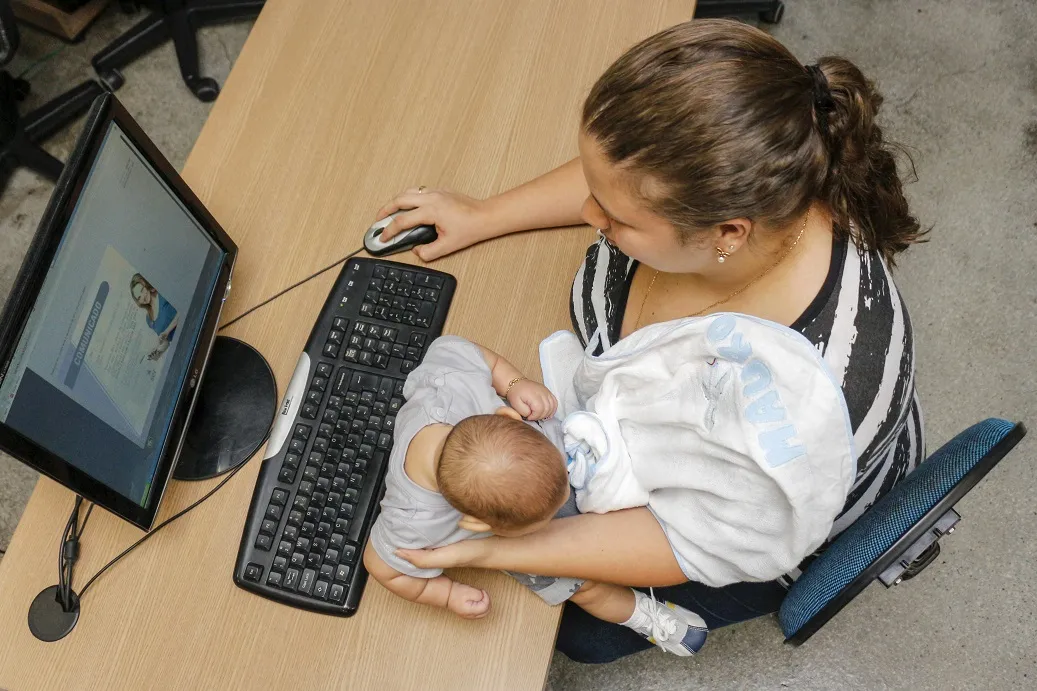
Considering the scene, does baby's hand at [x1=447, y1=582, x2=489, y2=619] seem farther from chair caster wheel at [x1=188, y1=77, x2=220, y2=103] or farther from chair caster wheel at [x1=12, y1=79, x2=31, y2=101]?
chair caster wheel at [x1=12, y1=79, x2=31, y2=101]

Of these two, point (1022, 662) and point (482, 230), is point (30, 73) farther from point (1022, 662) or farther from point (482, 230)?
point (1022, 662)

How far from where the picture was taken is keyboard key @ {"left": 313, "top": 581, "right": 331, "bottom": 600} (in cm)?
92

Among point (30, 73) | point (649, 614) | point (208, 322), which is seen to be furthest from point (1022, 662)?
point (30, 73)

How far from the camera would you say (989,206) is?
202 centimetres

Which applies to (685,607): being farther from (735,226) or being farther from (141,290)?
(141,290)

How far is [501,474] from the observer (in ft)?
2.91

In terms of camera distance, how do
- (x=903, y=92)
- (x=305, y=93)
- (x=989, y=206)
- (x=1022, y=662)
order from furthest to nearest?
(x=903, y=92) < (x=989, y=206) < (x=1022, y=662) < (x=305, y=93)

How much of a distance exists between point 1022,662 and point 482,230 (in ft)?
4.99

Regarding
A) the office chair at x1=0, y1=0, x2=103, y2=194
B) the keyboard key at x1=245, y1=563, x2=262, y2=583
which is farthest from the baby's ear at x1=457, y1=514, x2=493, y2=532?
the office chair at x1=0, y1=0, x2=103, y2=194

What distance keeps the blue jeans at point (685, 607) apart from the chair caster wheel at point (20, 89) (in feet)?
7.33

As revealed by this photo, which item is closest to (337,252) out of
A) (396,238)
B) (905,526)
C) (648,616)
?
(396,238)

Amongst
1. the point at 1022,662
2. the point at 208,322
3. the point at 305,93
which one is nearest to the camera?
the point at 208,322

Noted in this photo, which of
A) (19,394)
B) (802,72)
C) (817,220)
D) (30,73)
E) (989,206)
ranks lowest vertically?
(30,73)

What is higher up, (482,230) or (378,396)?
(482,230)
